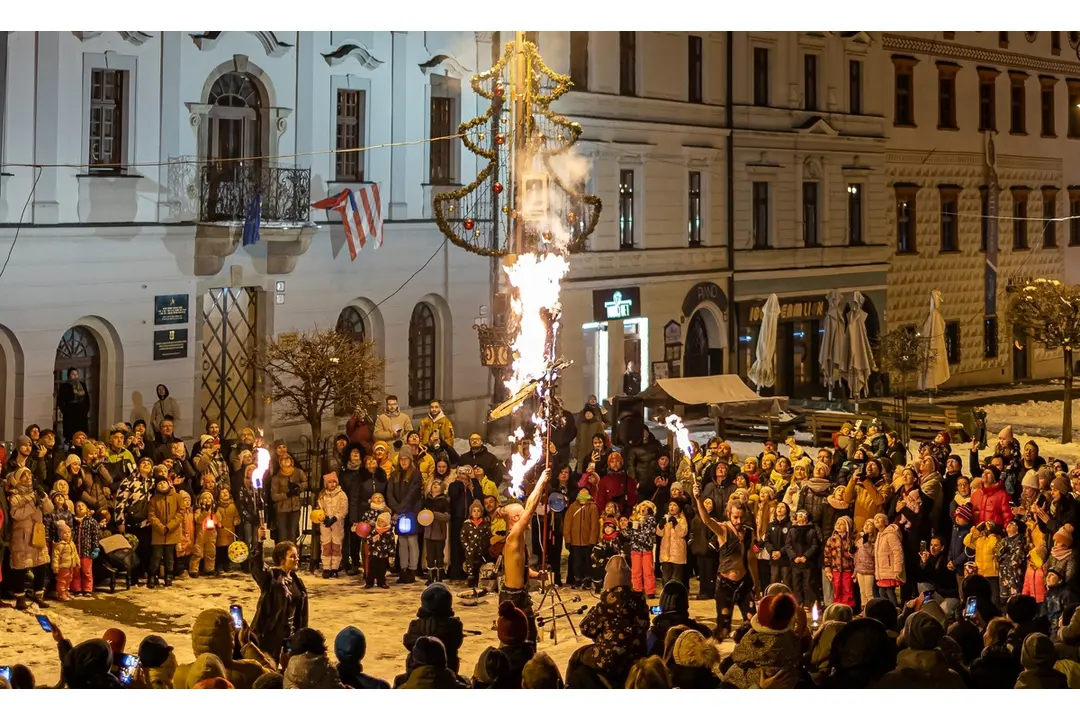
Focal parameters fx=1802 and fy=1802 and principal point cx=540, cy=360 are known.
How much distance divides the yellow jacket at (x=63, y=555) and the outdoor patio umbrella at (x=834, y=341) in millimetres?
13497

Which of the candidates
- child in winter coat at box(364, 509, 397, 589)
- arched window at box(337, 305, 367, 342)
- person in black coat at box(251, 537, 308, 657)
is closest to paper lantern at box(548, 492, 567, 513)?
child in winter coat at box(364, 509, 397, 589)

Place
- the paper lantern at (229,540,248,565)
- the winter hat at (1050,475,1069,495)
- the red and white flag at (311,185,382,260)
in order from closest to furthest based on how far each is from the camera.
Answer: the winter hat at (1050,475,1069,495)
the paper lantern at (229,540,248,565)
the red and white flag at (311,185,382,260)

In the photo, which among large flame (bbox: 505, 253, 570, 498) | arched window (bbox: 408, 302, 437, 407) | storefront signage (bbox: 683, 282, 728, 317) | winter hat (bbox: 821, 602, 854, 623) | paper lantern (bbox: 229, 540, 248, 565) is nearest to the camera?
winter hat (bbox: 821, 602, 854, 623)

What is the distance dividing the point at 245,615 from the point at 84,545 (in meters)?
1.64

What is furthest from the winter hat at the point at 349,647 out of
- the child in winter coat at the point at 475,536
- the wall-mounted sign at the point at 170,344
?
the wall-mounted sign at the point at 170,344

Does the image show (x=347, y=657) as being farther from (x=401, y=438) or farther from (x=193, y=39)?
(x=193, y=39)

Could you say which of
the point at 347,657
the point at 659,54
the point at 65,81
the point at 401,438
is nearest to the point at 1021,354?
the point at 659,54

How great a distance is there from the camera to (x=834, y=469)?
16.7m

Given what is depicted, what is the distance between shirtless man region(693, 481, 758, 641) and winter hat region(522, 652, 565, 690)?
5110 mm

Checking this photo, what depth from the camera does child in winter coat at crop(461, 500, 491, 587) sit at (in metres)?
15.8

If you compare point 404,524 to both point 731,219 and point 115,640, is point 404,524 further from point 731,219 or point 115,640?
point 731,219

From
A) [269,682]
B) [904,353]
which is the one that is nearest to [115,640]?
[269,682]

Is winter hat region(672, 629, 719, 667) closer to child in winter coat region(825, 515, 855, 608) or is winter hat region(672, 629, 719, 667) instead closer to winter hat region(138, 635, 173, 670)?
winter hat region(138, 635, 173, 670)

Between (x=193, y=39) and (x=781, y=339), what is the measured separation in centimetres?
1214
